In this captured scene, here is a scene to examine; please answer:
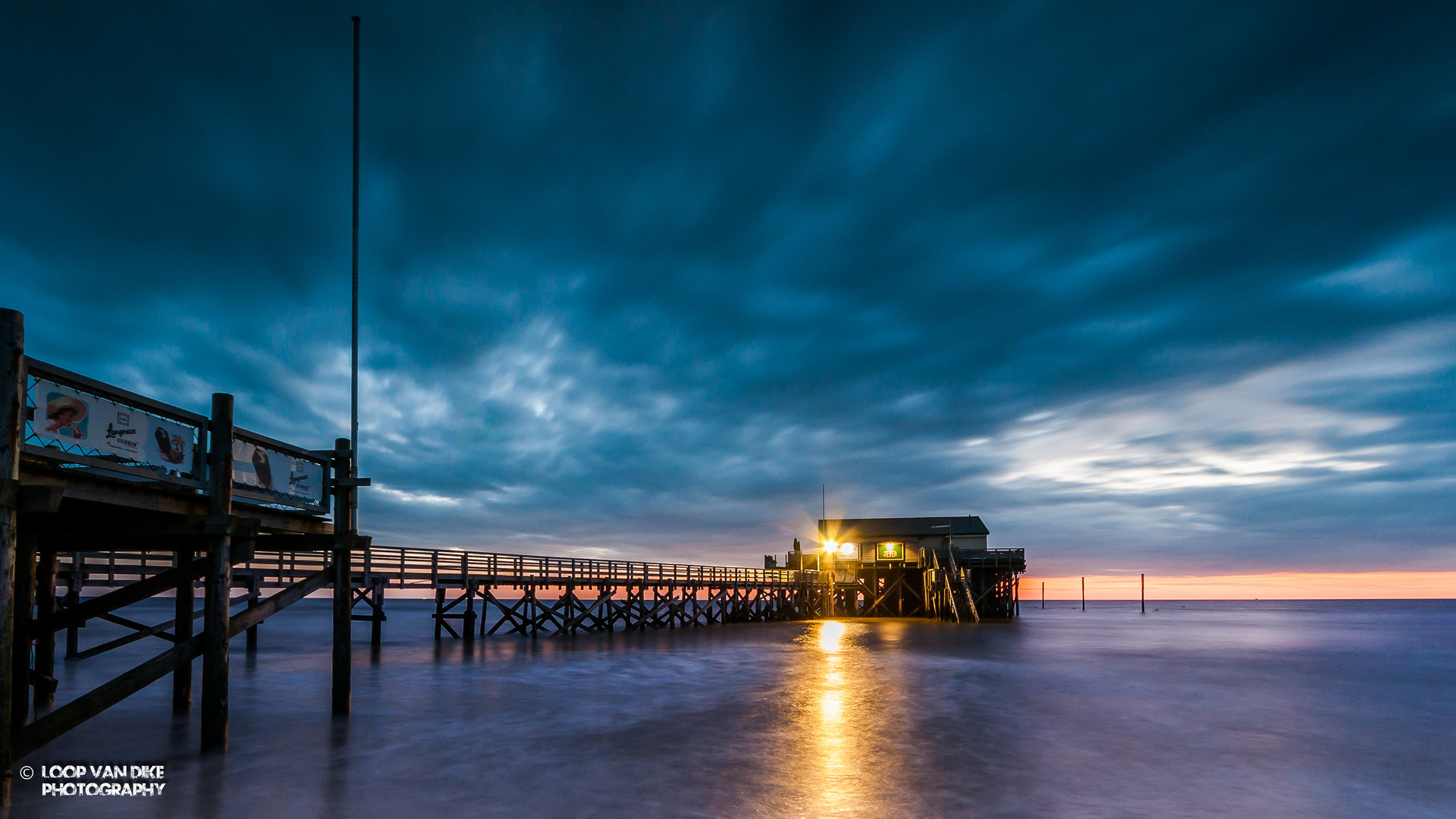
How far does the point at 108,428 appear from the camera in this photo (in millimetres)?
8516

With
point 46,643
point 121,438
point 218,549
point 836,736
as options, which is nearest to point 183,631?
point 46,643

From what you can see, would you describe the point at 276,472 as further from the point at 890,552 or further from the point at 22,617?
the point at 890,552

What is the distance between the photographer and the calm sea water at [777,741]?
9.69 metres

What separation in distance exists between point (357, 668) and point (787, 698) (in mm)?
12952

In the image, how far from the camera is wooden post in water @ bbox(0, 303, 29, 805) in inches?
279

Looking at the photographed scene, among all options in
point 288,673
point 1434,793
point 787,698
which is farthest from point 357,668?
point 1434,793

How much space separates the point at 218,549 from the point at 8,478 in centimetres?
324

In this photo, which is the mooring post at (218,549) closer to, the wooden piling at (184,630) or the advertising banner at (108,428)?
the advertising banner at (108,428)

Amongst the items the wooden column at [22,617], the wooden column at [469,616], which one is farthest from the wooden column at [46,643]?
the wooden column at [469,616]

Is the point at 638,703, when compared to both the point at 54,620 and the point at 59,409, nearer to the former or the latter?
the point at 54,620

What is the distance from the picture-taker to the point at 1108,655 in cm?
3275

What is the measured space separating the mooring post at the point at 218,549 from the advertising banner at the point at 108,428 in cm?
38

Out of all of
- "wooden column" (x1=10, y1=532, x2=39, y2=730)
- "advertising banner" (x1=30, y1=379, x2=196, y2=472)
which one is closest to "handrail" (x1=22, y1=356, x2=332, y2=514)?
"advertising banner" (x1=30, y1=379, x2=196, y2=472)

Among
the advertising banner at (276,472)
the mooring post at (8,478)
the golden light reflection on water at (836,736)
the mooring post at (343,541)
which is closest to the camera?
the mooring post at (8,478)
